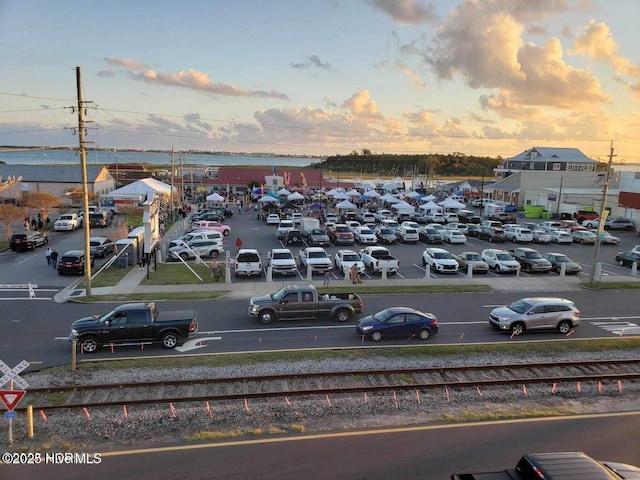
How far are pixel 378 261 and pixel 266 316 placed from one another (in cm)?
1157

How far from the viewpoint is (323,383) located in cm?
1425

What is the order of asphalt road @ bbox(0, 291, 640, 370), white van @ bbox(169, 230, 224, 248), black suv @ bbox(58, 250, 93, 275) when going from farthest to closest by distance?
white van @ bbox(169, 230, 224, 248) < black suv @ bbox(58, 250, 93, 275) < asphalt road @ bbox(0, 291, 640, 370)

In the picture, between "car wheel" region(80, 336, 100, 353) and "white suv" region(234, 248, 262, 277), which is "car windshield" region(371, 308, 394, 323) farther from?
"white suv" region(234, 248, 262, 277)

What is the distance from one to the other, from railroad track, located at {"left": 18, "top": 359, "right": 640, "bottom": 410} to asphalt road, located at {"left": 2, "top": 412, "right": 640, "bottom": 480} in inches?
89.7

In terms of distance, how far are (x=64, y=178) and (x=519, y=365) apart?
70033 millimetres

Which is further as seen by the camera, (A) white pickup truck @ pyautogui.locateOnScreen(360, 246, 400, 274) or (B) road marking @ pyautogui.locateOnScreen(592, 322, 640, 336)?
(A) white pickup truck @ pyautogui.locateOnScreen(360, 246, 400, 274)

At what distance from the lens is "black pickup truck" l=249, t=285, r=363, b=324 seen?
65.1 ft

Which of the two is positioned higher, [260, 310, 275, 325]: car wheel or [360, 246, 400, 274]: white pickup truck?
[360, 246, 400, 274]: white pickup truck

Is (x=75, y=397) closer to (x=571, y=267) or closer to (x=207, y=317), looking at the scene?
(x=207, y=317)

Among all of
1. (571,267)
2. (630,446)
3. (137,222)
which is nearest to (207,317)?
(630,446)

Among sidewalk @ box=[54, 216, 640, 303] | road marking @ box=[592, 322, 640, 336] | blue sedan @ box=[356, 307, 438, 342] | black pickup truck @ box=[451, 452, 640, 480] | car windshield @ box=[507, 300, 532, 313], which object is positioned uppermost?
black pickup truck @ box=[451, 452, 640, 480]

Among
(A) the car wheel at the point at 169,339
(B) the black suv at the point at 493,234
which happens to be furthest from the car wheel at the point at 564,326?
(B) the black suv at the point at 493,234

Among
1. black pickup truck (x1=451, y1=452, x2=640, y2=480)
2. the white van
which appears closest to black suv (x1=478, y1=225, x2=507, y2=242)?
the white van

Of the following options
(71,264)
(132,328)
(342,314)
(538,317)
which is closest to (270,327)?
(342,314)
